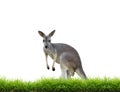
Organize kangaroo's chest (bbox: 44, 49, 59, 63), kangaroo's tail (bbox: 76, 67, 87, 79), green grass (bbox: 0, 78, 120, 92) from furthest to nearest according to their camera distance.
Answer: kangaroo's chest (bbox: 44, 49, 59, 63)
kangaroo's tail (bbox: 76, 67, 87, 79)
green grass (bbox: 0, 78, 120, 92)

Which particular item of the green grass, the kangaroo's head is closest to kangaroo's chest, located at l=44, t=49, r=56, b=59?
the kangaroo's head

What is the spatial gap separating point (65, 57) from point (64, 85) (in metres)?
1.51

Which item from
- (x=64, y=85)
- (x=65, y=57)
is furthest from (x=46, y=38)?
(x=64, y=85)

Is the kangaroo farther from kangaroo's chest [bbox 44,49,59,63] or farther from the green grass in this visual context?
the green grass

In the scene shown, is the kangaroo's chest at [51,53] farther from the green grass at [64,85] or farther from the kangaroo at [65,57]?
the green grass at [64,85]

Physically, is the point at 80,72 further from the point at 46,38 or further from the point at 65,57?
the point at 46,38

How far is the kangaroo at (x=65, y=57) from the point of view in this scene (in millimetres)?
13328

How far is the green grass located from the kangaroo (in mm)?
1222

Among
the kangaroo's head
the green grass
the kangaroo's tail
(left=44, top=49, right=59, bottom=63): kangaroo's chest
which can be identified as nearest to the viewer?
the green grass

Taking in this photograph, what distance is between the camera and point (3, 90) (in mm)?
12047

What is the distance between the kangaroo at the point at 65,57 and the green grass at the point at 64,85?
1.22 m

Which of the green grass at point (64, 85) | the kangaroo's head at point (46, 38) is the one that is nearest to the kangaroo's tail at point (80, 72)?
the kangaroo's head at point (46, 38)

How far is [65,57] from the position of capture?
13383 millimetres

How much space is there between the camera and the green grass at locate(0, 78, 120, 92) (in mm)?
11914
